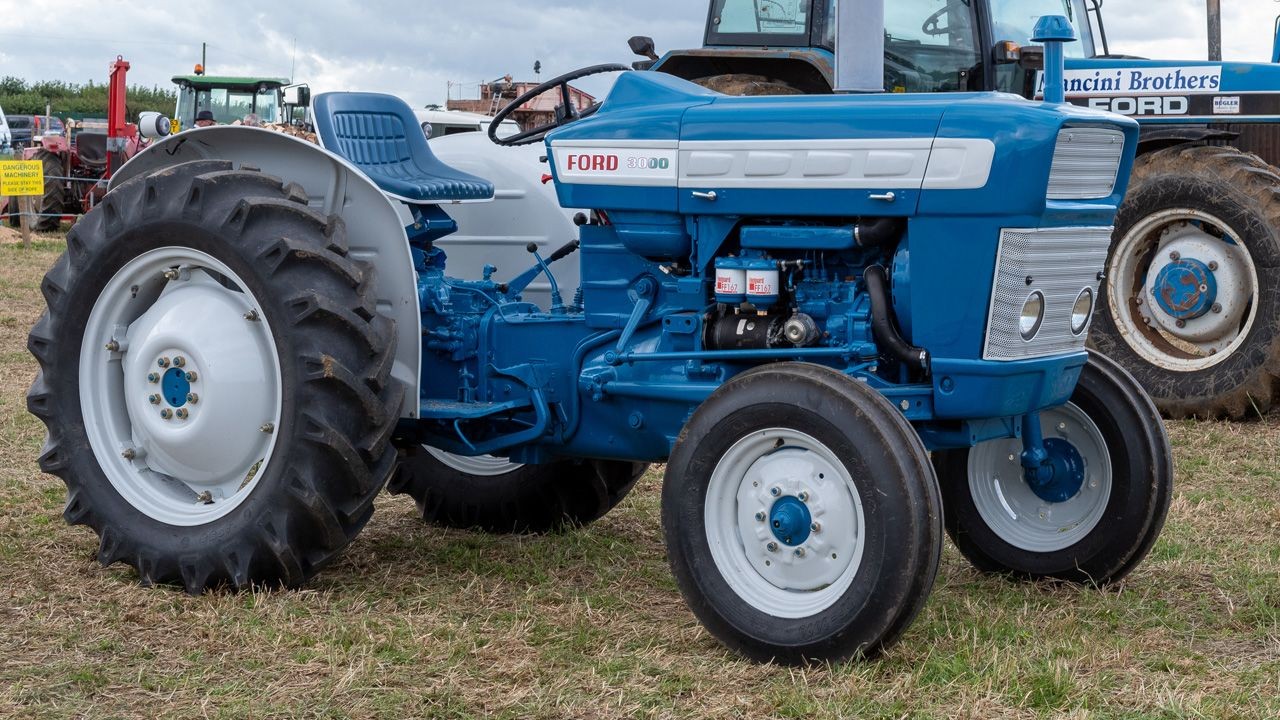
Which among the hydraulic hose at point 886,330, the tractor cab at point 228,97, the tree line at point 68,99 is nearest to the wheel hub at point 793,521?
the hydraulic hose at point 886,330

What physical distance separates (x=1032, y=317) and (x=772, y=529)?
2.80ft

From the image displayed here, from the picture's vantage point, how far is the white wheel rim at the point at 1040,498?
4.24 meters

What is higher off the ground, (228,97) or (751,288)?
(228,97)

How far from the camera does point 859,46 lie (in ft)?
12.8

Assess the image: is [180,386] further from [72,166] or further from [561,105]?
[72,166]

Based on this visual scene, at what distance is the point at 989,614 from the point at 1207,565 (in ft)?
3.34

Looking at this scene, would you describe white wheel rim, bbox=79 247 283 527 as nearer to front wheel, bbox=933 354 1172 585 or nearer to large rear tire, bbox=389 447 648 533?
large rear tire, bbox=389 447 648 533

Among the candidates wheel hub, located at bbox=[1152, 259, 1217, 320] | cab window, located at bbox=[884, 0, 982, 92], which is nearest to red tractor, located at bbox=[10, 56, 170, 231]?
cab window, located at bbox=[884, 0, 982, 92]

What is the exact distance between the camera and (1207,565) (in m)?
4.56

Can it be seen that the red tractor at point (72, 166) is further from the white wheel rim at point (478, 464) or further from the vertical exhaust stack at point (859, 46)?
the vertical exhaust stack at point (859, 46)

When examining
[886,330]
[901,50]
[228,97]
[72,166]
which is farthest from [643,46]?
[72,166]

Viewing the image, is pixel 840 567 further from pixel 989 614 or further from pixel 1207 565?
pixel 1207 565

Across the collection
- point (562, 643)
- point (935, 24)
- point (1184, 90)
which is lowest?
point (562, 643)

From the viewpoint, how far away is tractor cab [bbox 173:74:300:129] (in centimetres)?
2061
